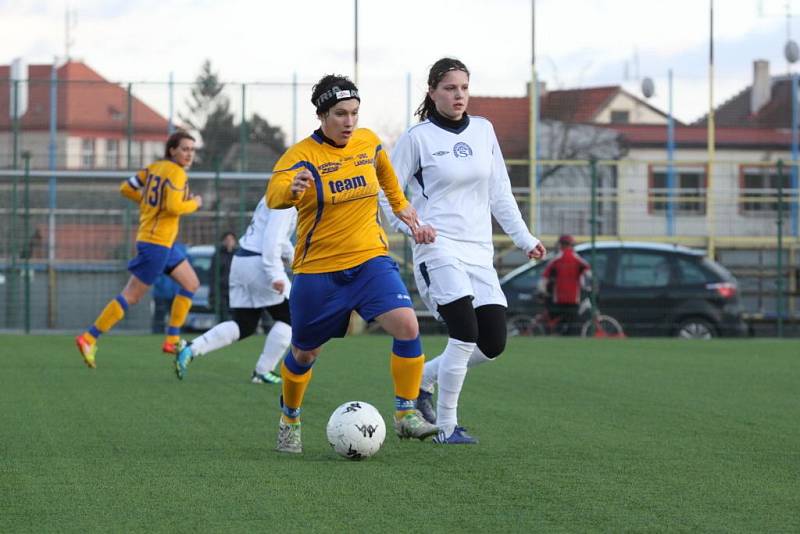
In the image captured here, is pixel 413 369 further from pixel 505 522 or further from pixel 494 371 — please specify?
pixel 494 371

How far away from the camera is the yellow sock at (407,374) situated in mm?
7012

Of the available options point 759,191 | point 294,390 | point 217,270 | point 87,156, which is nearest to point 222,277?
point 217,270

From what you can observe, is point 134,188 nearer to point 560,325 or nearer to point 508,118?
point 560,325

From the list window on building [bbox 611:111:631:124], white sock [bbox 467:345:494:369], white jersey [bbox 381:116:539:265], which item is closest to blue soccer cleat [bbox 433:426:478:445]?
white sock [bbox 467:345:494:369]

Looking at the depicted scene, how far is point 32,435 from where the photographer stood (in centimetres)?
765

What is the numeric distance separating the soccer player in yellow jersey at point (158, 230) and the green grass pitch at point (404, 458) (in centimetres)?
81

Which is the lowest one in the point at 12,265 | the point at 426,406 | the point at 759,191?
the point at 426,406

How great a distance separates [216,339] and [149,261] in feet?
6.86

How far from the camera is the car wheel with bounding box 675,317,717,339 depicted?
62.8ft

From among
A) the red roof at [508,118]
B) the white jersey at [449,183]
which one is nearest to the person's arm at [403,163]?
the white jersey at [449,183]

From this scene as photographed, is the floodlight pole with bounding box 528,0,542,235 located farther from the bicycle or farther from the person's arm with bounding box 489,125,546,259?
the person's arm with bounding box 489,125,546,259

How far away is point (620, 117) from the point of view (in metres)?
40.0

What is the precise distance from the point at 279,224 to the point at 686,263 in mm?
9333

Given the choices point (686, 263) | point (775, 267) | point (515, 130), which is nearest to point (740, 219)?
point (775, 267)
